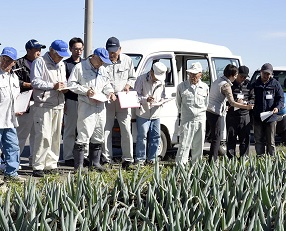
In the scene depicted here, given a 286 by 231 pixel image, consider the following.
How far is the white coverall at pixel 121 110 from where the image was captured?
29.0 ft

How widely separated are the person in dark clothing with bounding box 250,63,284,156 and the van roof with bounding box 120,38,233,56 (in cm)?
135

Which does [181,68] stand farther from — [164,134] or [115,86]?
[115,86]

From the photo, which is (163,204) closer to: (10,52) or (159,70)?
(10,52)

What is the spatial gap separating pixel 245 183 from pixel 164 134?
5.30m

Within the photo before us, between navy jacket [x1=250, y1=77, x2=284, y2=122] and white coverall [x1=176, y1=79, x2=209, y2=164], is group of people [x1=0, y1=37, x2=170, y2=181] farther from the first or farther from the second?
navy jacket [x1=250, y1=77, x2=284, y2=122]

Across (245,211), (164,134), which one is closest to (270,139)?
(164,134)

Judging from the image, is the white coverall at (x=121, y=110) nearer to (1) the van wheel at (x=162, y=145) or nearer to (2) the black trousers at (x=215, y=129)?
(1) the van wheel at (x=162, y=145)

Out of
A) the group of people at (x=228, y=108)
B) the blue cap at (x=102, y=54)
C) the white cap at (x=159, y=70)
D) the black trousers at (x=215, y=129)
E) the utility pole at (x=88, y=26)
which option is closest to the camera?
the blue cap at (x=102, y=54)

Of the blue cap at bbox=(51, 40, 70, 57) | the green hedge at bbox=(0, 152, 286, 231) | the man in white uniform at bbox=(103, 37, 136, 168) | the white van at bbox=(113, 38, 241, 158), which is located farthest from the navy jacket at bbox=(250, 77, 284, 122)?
the green hedge at bbox=(0, 152, 286, 231)

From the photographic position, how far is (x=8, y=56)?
23.9 ft

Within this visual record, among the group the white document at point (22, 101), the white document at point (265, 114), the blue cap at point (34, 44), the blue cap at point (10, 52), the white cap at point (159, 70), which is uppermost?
the blue cap at point (34, 44)

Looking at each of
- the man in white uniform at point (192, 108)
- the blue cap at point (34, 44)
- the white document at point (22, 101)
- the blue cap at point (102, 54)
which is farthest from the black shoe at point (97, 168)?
the blue cap at point (34, 44)

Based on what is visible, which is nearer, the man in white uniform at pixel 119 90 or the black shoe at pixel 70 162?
the man in white uniform at pixel 119 90

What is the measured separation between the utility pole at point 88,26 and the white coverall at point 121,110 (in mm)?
2734
